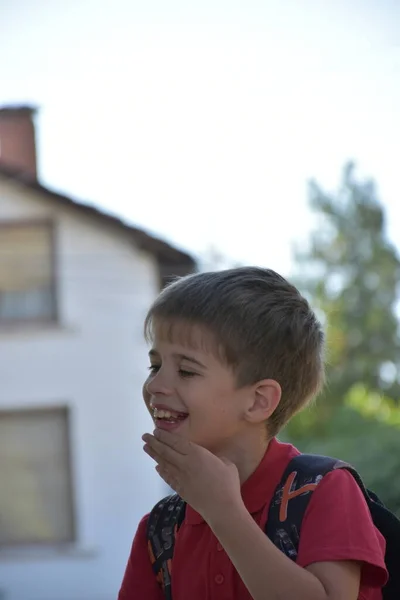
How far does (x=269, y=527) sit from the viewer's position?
3.47 feet

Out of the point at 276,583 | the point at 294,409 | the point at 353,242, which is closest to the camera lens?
the point at 276,583

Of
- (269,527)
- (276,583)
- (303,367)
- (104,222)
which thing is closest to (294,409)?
(303,367)

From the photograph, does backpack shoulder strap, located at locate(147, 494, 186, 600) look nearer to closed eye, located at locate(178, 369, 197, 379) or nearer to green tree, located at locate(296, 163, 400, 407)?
closed eye, located at locate(178, 369, 197, 379)

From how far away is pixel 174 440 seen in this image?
3.37ft

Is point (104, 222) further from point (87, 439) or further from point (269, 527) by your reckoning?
point (269, 527)

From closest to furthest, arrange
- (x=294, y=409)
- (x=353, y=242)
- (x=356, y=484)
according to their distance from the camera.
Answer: (x=356, y=484) < (x=294, y=409) < (x=353, y=242)

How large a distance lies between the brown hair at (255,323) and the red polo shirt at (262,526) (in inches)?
3.8

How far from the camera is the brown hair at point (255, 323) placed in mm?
1096

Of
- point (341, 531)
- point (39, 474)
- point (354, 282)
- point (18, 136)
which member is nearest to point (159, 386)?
point (341, 531)

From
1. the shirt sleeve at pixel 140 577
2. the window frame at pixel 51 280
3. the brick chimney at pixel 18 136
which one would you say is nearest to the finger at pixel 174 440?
the shirt sleeve at pixel 140 577

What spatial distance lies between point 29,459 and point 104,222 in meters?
2.24

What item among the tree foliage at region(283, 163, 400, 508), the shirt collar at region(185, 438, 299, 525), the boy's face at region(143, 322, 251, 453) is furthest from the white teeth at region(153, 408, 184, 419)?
the tree foliage at region(283, 163, 400, 508)

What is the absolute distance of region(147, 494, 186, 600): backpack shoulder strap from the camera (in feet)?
3.80

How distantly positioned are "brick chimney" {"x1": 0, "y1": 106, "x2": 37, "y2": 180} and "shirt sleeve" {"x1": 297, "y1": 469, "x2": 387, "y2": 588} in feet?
25.6
